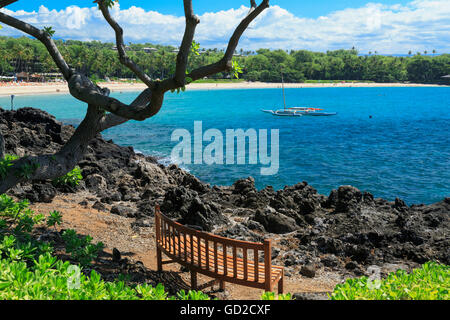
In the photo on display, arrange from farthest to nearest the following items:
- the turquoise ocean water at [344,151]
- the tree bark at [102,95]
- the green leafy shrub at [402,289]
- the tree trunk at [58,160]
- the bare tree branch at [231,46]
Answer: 1. the turquoise ocean water at [344,151]
2. the tree trunk at [58,160]
3. the bare tree branch at [231,46]
4. the tree bark at [102,95]
5. the green leafy shrub at [402,289]

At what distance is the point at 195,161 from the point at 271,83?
469ft

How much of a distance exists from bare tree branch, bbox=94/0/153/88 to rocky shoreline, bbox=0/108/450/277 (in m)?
4.34

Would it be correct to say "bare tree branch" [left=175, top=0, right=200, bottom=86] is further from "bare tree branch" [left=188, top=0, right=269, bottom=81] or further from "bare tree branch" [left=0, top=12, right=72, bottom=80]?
"bare tree branch" [left=0, top=12, right=72, bottom=80]

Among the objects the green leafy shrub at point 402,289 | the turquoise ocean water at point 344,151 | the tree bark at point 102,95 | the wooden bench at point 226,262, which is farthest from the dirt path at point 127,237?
the turquoise ocean water at point 344,151

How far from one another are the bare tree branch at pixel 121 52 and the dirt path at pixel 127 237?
3.37 metres

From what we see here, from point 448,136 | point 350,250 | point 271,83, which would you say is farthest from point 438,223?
point 271,83

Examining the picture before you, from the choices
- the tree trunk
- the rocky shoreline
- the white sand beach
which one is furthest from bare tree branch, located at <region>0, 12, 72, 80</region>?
the white sand beach

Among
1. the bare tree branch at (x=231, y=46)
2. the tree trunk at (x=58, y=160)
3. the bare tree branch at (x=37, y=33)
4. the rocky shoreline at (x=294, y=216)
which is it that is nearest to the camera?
the bare tree branch at (x=231, y=46)

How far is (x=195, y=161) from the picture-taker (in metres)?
24.2

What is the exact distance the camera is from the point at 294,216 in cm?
1052

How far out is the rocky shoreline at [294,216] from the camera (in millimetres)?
8391

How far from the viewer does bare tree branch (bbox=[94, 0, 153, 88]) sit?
18.6 ft

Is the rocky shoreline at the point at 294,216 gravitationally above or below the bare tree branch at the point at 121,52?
below

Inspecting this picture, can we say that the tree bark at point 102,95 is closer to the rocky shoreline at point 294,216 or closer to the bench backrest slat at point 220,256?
the bench backrest slat at point 220,256
